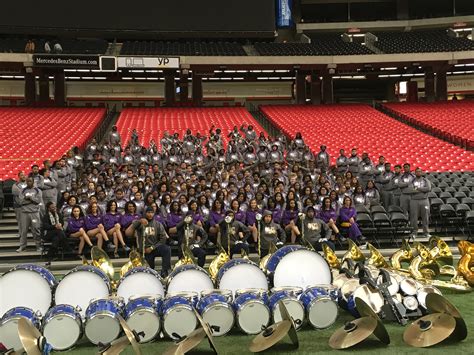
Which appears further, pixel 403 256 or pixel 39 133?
pixel 39 133

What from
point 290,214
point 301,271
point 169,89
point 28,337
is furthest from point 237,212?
point 169,89

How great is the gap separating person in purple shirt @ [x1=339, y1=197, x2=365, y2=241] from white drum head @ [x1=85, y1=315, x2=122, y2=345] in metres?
6.32

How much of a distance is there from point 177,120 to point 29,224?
1406cm

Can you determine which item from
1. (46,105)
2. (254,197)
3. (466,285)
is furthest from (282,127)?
(466,285)

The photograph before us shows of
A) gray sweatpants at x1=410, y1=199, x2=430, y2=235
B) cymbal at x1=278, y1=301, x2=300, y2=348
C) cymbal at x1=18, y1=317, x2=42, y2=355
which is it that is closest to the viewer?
cymbal at x1=18, y1=317, x2=42, y2=355

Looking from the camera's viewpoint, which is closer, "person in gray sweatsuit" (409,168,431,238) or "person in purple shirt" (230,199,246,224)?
"person in purple shirt" (230,199,246,224)

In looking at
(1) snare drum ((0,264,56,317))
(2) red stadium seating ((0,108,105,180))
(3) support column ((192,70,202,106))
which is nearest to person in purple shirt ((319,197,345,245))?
(1) snare drum ((0,264,56,317))

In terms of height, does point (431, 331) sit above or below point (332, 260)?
below

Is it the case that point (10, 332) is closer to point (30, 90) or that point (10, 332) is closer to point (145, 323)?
point (145, 323)

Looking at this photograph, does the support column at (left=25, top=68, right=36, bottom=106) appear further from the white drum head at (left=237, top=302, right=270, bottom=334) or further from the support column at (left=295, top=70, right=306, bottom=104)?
the white drum head at (left=237, top=302, right=270, bottom=334)

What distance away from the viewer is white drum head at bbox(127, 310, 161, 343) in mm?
6285

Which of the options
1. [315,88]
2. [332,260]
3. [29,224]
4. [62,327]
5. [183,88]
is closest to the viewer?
[62,327]

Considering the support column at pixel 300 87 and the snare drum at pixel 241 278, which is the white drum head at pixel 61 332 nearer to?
the snare drum at pixel 241 278

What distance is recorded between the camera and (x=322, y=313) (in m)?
6.76
